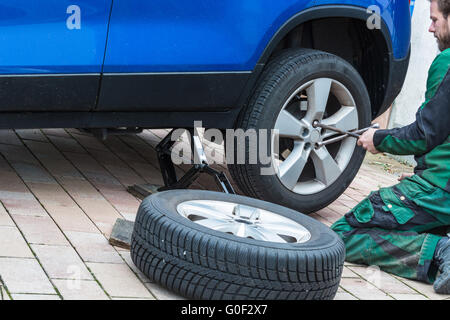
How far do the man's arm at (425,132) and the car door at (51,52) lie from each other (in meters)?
1.33

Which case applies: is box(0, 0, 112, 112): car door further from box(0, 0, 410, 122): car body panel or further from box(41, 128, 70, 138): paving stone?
box(41, 128, 70, 138): paving stone

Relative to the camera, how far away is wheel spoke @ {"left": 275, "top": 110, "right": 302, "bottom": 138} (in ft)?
12.2

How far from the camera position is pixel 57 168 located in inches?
161

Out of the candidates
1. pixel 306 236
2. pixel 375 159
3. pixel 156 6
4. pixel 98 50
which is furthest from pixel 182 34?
pixel 375 159

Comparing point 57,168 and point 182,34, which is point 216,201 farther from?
point 57,168

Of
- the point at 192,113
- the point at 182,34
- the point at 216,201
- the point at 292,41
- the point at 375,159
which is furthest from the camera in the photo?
the point at 375,159

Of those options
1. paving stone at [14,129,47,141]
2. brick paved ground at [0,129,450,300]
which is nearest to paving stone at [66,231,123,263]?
brick paved ground at [0,129,450,300]

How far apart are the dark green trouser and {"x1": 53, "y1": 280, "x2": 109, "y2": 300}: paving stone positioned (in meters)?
1.32

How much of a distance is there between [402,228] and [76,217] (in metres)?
1.48

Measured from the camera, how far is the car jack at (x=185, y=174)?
146 inches

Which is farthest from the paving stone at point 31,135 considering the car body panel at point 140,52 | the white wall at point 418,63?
the white wall at point 418,63

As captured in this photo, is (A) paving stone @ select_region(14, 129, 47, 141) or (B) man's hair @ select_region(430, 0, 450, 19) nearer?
(B) man's hair @ select_region(430, 0, 450, 19)

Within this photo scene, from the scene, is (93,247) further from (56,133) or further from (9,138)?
(56,133)

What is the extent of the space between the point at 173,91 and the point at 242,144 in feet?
1.52
